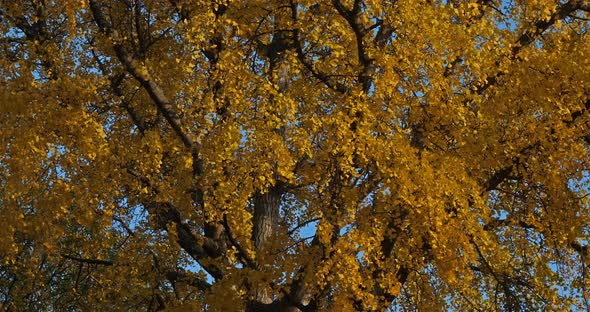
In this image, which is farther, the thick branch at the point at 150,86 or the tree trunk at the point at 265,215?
the tree trunk at the point at 265,215

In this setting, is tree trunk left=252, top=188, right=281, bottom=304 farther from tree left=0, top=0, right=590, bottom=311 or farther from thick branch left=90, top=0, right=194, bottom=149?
thick branch left=90, top=0, right=194, bottom=149

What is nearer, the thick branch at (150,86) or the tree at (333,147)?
the tree at (333,147)

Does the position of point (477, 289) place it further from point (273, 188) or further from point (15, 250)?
point (15, 250)

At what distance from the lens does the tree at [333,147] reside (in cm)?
945

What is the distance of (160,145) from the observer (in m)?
10.3

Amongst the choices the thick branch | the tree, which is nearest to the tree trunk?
the tree

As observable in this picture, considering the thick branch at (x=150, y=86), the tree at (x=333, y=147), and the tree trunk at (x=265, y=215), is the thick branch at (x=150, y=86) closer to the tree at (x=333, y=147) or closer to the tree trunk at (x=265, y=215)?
the tree at (x=333, y=147)

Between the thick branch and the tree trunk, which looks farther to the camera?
the tree trunk

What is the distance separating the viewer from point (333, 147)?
9641 millimetres

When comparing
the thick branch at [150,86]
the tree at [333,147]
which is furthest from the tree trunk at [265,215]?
the thick branch at [150,86]

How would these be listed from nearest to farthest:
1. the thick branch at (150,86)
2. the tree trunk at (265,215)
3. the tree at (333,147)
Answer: the tree at (333,147), the thick branch at (150,86), the tree trunk at (265,215)

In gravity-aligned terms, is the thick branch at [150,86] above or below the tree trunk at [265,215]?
above

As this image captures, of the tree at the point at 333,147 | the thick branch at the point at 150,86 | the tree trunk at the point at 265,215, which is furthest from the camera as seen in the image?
the tree trunk at the point at 265,215

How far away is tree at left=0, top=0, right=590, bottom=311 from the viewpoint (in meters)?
9.45
